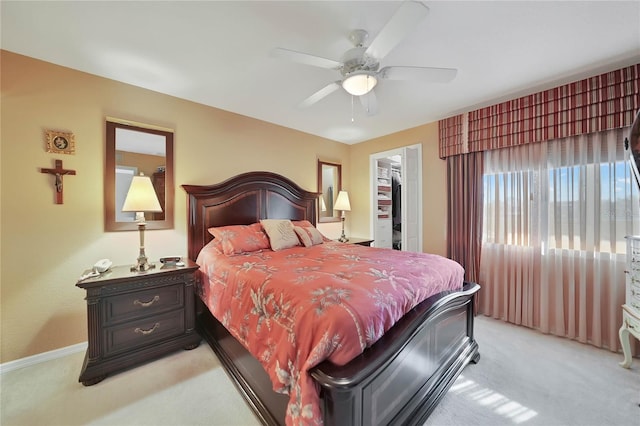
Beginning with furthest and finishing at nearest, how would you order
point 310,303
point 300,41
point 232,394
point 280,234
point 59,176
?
point 280,234, point 59,176, point 300,41, point 232,394, point 310,303

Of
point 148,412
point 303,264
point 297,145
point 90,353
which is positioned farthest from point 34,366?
point 297,145

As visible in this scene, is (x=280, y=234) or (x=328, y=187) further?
(x=328, y=187)

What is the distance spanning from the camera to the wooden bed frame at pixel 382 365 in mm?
1034

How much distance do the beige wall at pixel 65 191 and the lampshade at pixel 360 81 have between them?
1.95 m

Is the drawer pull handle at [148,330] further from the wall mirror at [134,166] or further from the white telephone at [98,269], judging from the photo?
the wall mirror at [134,166]

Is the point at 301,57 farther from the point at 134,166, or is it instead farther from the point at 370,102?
the point at 134,166

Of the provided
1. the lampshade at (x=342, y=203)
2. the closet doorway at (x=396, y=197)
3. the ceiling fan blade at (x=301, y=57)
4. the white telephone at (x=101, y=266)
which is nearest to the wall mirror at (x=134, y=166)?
the white telephone at (x=101, y=266)

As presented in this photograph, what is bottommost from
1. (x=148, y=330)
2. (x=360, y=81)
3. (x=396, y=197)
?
(x=148, y=330)

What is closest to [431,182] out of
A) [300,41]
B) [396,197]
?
[396,197]

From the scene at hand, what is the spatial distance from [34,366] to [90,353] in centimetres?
67

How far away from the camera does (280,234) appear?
2.87 m

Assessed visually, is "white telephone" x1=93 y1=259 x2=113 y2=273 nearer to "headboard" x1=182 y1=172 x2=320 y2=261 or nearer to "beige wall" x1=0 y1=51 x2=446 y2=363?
"beige wall" x1=0 y1=51 x2=446 y2=363

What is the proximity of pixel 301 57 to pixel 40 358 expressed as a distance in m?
3.20

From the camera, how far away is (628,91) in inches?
82.6
